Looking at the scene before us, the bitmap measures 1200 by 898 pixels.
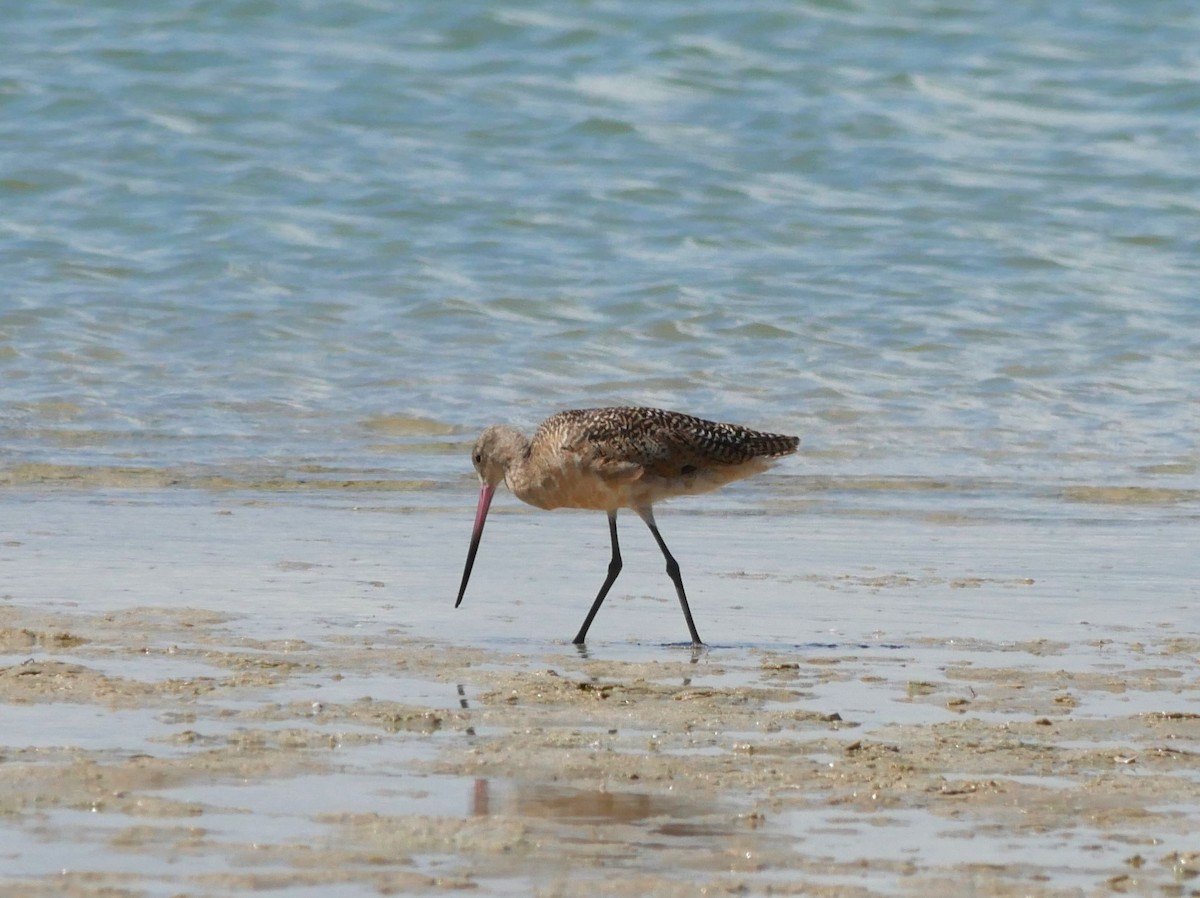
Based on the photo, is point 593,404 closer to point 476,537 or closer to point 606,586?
point 476,537

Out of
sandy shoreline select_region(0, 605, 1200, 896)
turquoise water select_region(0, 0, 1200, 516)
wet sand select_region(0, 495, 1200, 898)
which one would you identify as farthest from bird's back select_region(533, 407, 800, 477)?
turquoise water select_region(0, 0, 1200, 516)

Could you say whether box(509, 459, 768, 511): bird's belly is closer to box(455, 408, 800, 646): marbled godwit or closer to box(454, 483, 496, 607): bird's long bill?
box(455, 408, 800, 646): marbled godwit

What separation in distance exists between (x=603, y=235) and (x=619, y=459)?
27.5ft

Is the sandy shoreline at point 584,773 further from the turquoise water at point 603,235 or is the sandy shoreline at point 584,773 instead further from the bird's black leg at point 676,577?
the turquoise water at point 603,235

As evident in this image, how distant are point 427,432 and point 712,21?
10197mm

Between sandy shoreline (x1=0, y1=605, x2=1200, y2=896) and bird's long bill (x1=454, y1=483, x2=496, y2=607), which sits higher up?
sandy shoreline (x1=0, y1=605, x2=1200, y2=896)

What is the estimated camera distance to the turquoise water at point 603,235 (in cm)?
1088

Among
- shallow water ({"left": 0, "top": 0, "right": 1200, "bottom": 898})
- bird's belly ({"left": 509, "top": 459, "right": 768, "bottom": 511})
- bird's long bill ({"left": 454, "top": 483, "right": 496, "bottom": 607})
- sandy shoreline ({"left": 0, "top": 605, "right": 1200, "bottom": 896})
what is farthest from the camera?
bird's belly ({"left": 509, "top": 459, "right": 768, "bottom": 511})

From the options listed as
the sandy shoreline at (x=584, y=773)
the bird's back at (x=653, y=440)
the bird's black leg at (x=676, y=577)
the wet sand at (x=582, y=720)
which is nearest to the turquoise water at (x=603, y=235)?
the wet sand at (x=582, y=720)

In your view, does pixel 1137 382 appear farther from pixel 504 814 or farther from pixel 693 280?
pixel 504 814

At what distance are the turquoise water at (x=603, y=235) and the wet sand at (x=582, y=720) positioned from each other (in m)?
2.01

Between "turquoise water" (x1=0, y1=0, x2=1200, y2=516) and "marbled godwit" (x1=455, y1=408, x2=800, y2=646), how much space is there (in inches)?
85.9

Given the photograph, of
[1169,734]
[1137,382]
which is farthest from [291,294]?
[1169,734]

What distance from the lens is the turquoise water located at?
35.7 feet
